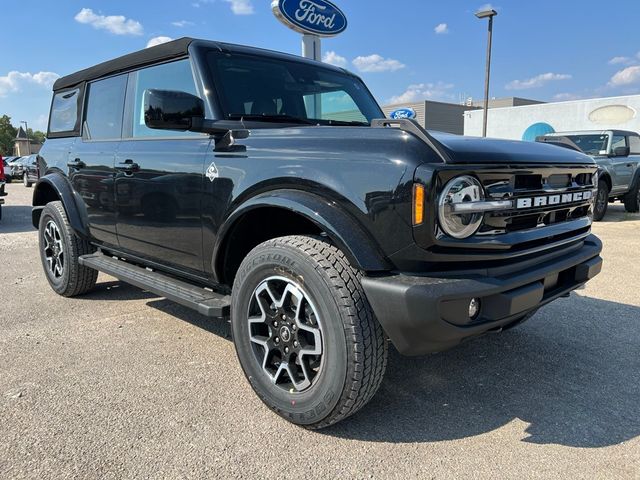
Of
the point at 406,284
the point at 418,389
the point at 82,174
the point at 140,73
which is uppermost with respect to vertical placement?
the point at 140,73

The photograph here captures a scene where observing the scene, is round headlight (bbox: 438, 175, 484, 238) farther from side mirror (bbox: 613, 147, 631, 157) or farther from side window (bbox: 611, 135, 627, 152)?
side window (bbox: 611, 135, 627, 152)

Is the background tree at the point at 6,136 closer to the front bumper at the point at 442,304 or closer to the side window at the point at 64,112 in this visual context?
the side window at the point at 64,112

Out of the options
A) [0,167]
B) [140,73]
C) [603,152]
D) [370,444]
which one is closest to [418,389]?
[370,444]

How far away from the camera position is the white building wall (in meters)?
18.7

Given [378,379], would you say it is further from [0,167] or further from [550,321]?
[0,167]

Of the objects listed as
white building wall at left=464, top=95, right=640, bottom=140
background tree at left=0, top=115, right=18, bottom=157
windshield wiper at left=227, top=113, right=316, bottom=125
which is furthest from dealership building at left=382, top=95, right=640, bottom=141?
background tree at left=0, top=115, right=18, bottom=157

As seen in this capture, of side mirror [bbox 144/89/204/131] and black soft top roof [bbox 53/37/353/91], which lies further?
black soft top roof [bbox 53/37/353/91]

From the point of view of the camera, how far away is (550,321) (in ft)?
13.0

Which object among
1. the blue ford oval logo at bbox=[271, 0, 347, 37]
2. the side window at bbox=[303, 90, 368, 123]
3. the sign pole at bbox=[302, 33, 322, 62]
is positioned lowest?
the side window at bbox=[303, 90, 368, 123]

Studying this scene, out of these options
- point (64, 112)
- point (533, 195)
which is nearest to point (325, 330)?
point (533, 195)

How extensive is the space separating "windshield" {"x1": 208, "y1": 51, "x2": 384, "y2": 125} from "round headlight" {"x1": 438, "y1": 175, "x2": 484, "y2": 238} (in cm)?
143

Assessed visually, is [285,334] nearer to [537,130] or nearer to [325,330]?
[325,330]

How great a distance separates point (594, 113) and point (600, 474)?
2110cm

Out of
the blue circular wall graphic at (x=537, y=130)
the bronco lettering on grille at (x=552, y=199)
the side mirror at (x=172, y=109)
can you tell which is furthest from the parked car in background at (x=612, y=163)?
the blue circular wall graphic at (x=537, y=130)
